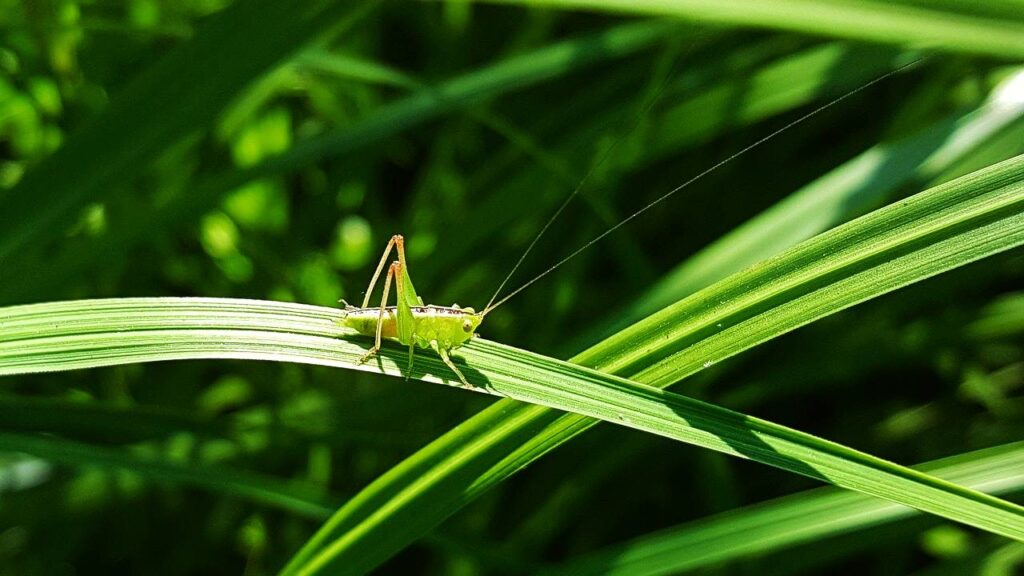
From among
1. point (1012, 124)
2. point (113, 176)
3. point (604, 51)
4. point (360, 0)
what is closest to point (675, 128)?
point (604, 51)

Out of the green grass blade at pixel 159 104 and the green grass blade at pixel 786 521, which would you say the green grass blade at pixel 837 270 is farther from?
the green grass blade at pixel 159 104

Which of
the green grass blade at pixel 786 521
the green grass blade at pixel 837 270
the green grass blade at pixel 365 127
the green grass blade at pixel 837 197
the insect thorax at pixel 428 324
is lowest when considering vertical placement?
the green grass blade at pixel 786 521

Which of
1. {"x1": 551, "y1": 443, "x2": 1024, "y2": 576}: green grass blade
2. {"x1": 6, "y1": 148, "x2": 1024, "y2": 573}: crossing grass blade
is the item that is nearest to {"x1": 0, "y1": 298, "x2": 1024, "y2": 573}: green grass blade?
{"x1": 6, "y1": 148, "x2": 1024, "y2": 573}: crossing grass blade

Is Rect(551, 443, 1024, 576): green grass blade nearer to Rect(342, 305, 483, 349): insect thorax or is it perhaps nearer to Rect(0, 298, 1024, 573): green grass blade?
Rect(0, 298, 1024, 573): green grass blade

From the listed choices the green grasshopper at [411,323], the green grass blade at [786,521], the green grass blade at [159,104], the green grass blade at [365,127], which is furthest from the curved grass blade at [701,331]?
the green grass blade at [365,127]

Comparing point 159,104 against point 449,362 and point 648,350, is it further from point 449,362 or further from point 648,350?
point 648,350

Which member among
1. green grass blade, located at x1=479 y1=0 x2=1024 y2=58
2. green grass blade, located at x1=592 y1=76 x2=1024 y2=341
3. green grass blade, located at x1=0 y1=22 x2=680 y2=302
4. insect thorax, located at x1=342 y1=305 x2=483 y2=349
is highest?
green grass blade, located at x1=0 y1=22 x2=680 y2=302

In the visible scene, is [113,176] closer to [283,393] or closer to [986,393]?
[283,393]
